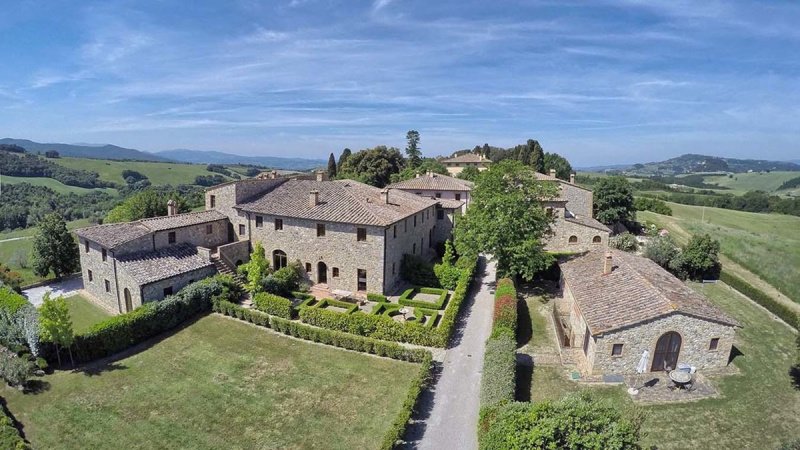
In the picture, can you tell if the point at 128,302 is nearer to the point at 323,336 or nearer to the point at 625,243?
the point at 323,336

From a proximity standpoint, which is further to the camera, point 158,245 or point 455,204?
point 455,204

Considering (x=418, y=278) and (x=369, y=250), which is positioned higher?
(x=369, y=250)

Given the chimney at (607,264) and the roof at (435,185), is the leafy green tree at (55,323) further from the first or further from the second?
the roof at (435,185)

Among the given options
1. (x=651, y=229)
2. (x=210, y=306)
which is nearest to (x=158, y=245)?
(x=210, y=306)

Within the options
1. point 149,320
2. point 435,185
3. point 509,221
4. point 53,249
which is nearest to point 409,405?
point 149,320

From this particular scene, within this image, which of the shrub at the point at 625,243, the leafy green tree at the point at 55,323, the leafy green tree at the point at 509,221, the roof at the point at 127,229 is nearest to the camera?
the leafy green tree at the point at 55,323

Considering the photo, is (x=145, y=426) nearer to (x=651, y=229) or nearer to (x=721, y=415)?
(x=721, y=415)

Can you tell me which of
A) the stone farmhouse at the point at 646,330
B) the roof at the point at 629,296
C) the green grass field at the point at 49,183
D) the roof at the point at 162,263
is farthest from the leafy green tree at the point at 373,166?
the green grass field at the point at 49,183
